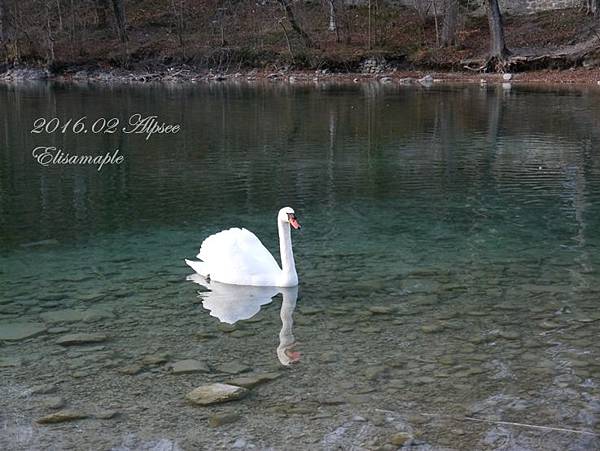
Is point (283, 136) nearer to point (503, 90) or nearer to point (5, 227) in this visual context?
point (5, 227)

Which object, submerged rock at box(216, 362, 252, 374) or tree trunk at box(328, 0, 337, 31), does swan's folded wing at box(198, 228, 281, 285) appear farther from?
tree trunk at box(328, 0, 337, 31)

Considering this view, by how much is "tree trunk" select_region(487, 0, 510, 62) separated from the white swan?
34801 millimetres

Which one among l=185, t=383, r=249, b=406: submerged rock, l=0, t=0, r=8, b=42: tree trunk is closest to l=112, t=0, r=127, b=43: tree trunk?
l=0, t=0, r=8, b=42: tree trunk

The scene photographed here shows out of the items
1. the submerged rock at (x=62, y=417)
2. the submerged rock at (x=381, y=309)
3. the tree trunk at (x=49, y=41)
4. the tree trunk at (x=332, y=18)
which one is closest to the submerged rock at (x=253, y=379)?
the submerged rock at (x=62, y=417)

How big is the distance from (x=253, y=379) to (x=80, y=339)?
179 cm

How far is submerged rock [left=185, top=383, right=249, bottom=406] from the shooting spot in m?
6.09

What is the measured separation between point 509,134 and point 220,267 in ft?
45.2

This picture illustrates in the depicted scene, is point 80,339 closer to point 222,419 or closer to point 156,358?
point 156,358

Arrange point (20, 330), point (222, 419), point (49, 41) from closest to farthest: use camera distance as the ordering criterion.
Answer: point (222, 419), point (20, 330), point (49, 41)

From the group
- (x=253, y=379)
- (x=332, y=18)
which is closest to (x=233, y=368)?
(x=253, y=379)

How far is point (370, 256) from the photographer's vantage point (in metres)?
10.1

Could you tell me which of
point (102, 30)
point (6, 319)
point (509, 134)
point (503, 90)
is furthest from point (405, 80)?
point (6, 319)

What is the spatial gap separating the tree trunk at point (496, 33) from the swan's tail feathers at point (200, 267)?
34.6 metres

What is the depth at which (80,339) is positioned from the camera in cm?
739
